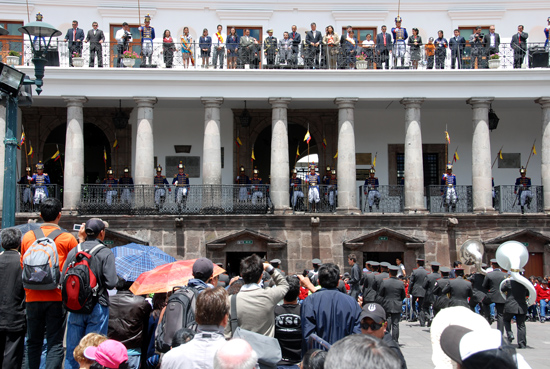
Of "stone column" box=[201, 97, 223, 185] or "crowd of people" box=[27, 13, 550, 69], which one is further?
"crowd of people" box=[27, 13, 550, 69]

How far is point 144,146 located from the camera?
2370 cm

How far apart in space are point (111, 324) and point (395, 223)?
1767 cm

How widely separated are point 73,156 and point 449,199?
45.4 ft

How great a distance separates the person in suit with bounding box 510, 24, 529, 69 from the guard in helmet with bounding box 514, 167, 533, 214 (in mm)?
4195

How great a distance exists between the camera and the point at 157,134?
26.9 m

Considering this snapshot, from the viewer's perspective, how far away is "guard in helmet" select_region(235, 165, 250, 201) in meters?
24.2

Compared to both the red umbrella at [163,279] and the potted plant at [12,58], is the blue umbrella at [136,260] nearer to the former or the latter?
the red umbrella at [163,279]

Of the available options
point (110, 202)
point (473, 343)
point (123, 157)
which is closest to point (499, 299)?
point (473, 343)

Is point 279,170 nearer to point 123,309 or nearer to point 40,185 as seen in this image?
point 40,185

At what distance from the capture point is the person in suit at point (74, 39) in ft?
79.2

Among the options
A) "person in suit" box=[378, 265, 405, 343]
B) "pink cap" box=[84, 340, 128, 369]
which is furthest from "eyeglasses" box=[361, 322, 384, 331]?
"person in suit" box=[378, 265, 405, 343]

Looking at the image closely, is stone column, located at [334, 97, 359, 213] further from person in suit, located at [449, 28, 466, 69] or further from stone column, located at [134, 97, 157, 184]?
stone column, located at [134, 97, 157, 184]

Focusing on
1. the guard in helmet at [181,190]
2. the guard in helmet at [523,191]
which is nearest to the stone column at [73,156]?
the guard in helmet at [181,190]

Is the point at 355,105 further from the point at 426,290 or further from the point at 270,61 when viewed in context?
the point at 426,290
